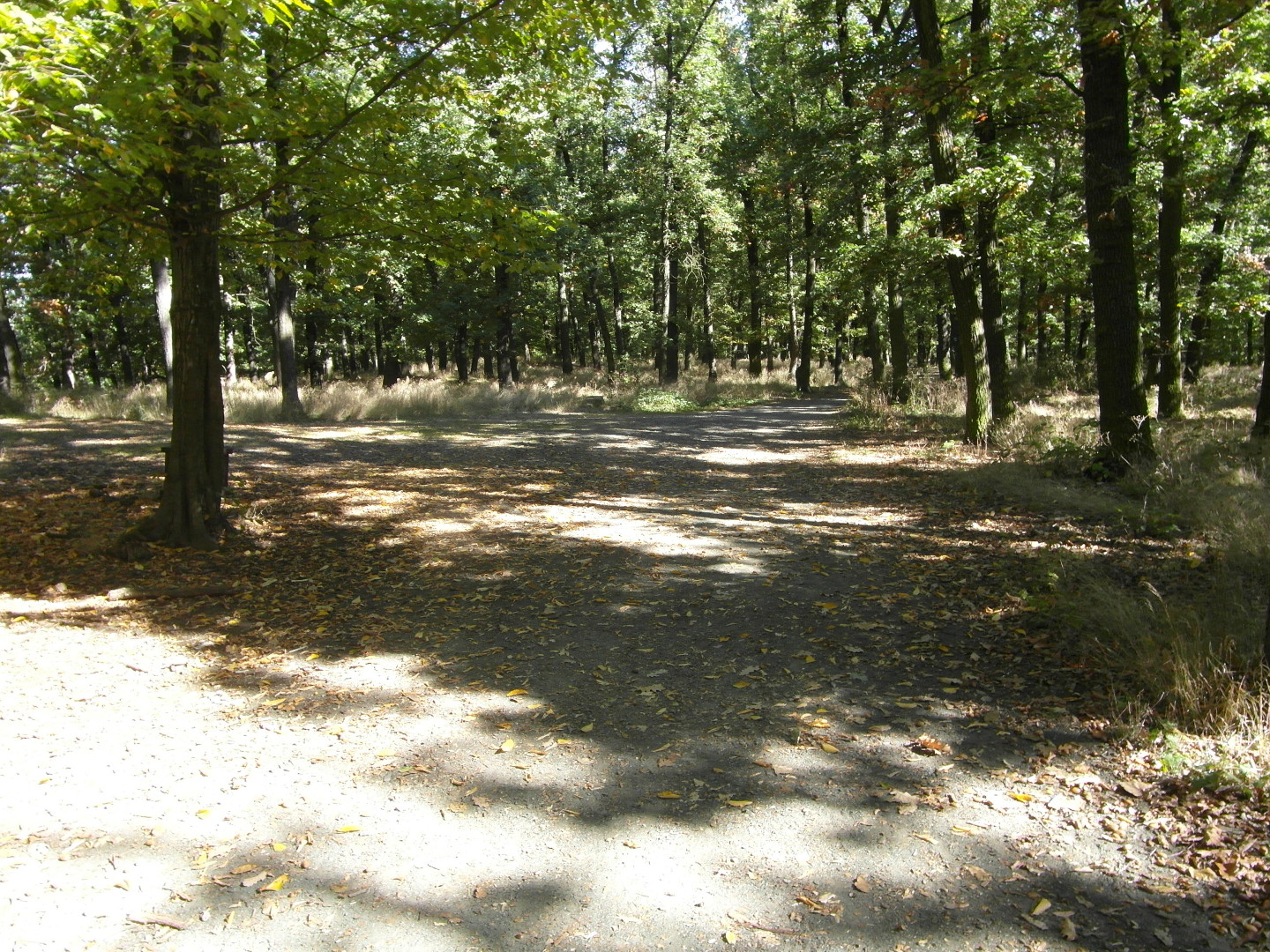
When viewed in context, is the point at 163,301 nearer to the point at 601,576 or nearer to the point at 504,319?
the point at 504,319

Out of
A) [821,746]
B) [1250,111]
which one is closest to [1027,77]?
[1250,111]

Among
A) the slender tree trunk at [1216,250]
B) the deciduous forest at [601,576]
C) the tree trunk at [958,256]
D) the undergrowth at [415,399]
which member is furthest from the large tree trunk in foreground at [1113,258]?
the undergrowth at [415,399]

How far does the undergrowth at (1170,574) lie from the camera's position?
3.56 metres

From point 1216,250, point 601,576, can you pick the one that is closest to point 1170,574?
point 601,576

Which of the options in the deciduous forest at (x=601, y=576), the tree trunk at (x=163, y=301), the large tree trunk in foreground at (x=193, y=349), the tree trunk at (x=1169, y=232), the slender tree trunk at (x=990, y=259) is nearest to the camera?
the deciduous forest at (x=601, y=576)

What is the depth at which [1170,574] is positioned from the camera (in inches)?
223

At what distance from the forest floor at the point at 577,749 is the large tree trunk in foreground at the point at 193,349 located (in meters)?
0.46

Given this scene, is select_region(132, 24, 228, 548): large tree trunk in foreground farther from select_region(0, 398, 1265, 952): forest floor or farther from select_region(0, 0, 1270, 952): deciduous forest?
select_region(0, 398, 1265, 952): forest floor

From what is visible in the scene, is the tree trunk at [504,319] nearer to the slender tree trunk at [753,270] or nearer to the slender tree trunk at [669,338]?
the slender tree trunk at [669,338]

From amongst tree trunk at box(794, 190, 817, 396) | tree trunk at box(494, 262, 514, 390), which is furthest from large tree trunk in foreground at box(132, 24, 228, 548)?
tree trunk at box(794, 190, 817, 396)

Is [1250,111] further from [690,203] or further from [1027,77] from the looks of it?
[690,203]

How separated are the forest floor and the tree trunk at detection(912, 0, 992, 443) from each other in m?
4.82

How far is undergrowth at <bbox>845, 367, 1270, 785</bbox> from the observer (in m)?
3.56

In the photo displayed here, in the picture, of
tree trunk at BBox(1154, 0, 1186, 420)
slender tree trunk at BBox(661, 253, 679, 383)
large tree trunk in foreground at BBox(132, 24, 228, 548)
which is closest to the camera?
large tree trunk in foreground at BBox(132, 24, 228, 548)
